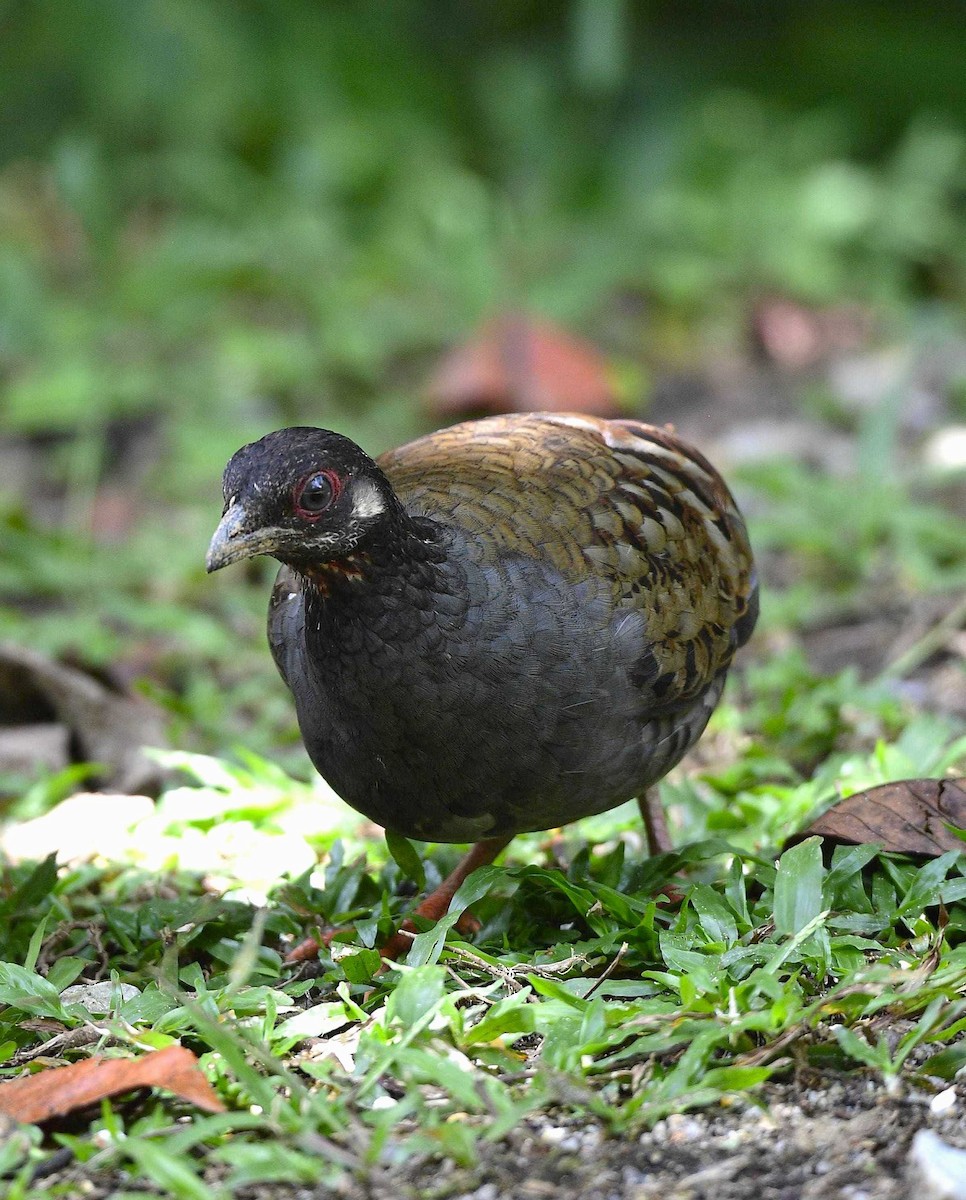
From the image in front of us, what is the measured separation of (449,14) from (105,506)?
18.3 ft

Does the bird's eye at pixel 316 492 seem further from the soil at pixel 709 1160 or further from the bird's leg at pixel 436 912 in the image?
the soil at pixel 709 1160

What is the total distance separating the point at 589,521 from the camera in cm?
407

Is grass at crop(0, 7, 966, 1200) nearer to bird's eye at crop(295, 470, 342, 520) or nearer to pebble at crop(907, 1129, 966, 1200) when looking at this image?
pebble at crop(907, 1129, 966, 1200)

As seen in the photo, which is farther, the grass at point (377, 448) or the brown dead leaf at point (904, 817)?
the brown dead leaf at point (904, 817)

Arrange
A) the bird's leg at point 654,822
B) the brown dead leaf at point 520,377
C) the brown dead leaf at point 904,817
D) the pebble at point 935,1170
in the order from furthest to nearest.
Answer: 1. the brown dead leaf at point 520,377
2. the bird's leg at point 654,822
3. the brown dead leaf at point 904,817
4. the pebble at point 935,1170

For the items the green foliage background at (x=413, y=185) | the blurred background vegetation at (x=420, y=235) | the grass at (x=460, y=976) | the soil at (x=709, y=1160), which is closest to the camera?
the soil at (x=709, y=1160)

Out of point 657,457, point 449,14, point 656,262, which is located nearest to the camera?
point 657,457

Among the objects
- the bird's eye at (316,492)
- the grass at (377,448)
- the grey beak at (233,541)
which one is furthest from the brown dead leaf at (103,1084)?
the bird's eye at (316,492)

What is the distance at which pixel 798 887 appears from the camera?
3.68m

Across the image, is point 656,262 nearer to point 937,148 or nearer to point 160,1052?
point 937,148

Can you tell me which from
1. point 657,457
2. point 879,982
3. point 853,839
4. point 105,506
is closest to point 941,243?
point 105,506

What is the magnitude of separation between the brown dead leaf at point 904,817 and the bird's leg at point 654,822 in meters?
0.62

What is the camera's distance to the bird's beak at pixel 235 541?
11.5 ft

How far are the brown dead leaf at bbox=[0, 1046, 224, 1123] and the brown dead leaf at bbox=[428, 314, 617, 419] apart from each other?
523 cm
